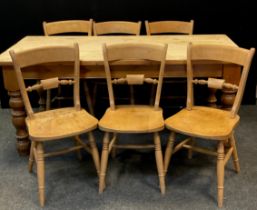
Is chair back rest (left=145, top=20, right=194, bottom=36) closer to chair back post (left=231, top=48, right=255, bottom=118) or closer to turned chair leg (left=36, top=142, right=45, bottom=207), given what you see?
chair back post (left=231, top=48, right=255, bottom=118)

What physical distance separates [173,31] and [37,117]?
56.6 inches

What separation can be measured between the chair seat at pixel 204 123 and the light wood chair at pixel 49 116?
20.2 inches

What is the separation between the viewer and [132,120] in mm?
2283

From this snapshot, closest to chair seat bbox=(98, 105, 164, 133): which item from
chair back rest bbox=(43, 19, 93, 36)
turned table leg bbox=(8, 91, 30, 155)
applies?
turned table leg bbox=(8, 91, 30, 155)

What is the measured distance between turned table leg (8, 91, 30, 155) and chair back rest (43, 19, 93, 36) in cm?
83

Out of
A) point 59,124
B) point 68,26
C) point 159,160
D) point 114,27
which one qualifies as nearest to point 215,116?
point 159,160

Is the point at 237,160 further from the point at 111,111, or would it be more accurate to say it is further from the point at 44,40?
the point at 44,40

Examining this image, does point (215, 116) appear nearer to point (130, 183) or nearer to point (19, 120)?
point (130, 183)

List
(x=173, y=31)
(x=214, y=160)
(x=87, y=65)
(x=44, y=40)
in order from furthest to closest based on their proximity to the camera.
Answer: (x=173, y=31), (x=44, y=40), (x=214, y=160), (x=87, y=65)

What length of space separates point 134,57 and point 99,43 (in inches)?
20.8

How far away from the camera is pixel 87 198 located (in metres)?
2.26

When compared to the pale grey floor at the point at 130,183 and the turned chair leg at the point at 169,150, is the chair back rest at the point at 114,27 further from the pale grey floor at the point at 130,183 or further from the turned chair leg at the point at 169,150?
the turned chair leg at the point at 169,150

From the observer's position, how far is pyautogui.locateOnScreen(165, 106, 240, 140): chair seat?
6.92ft

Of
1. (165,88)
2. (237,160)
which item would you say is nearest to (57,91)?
(165,88)
